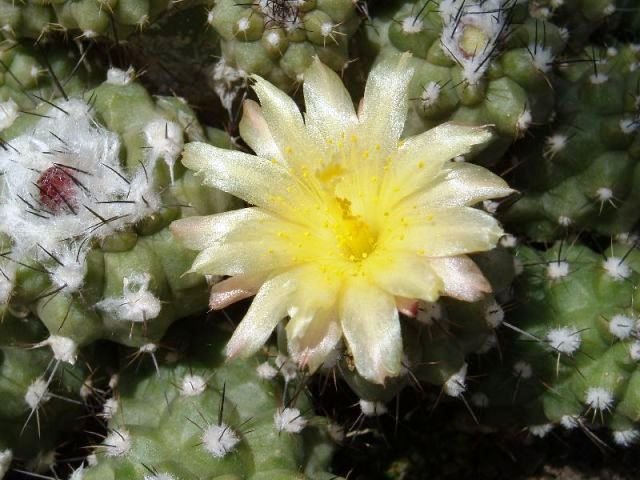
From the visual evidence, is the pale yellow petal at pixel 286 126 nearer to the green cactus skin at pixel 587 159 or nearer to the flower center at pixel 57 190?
the flower center at pixel 57 190

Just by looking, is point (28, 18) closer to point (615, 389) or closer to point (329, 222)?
point (329, 222)

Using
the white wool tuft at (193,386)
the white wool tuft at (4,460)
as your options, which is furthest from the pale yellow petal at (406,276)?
the white wool tuft at (4,460)

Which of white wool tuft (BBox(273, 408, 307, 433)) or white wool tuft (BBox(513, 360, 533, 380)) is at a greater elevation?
white wool tuft (BBox(273, 408, 307, 433))

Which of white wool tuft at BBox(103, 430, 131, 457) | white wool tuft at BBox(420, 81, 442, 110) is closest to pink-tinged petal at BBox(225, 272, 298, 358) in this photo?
white wool tuft at BBox(103, 430, 131, 457)

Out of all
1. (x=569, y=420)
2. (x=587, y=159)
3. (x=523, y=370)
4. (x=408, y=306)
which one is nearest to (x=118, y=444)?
(x=408, y=306)

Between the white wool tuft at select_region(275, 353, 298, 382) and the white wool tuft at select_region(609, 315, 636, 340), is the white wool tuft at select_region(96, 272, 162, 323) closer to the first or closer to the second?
the white wool tuft at select_region(275, 353, 298, 382)

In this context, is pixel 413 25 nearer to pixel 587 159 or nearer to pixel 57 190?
pixel 587 159
